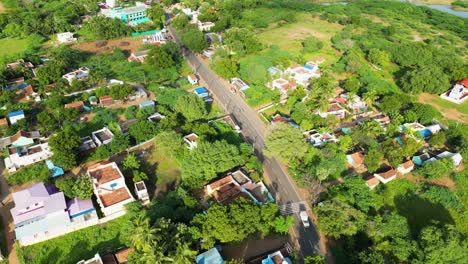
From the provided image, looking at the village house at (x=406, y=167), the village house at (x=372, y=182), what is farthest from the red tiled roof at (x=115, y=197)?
the village house at (x=406, y=167)

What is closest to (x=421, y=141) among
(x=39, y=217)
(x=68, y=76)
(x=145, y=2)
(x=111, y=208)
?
(x=111, y=208)

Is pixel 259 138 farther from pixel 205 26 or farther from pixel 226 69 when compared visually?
pixel 205 26

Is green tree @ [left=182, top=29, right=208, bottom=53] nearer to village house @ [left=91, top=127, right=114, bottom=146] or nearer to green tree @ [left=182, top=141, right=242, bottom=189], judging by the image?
village house @ [left=91, top=127, right=114, bottom=146]

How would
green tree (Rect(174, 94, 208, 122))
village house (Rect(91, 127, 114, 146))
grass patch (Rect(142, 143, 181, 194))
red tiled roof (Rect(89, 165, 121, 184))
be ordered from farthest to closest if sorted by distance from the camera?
green tree (Rect(174, 94, 208, 122)) < village house (Rect(91, 127, 114, 146)) < grass patch (Rect(142, 143, 181, 194)) < red tiled roof (Rect(89, 165, 121, 184))

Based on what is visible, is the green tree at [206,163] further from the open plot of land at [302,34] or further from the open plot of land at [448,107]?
the open plot of land at [302,34]

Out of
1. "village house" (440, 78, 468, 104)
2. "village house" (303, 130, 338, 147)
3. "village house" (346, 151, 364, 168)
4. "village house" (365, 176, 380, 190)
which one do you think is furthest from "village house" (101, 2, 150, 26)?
"village house" (440, 78, 468, 104)

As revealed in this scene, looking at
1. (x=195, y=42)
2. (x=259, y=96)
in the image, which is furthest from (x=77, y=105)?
(x=259, y=96)

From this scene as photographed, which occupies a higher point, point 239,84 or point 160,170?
point 239,84
